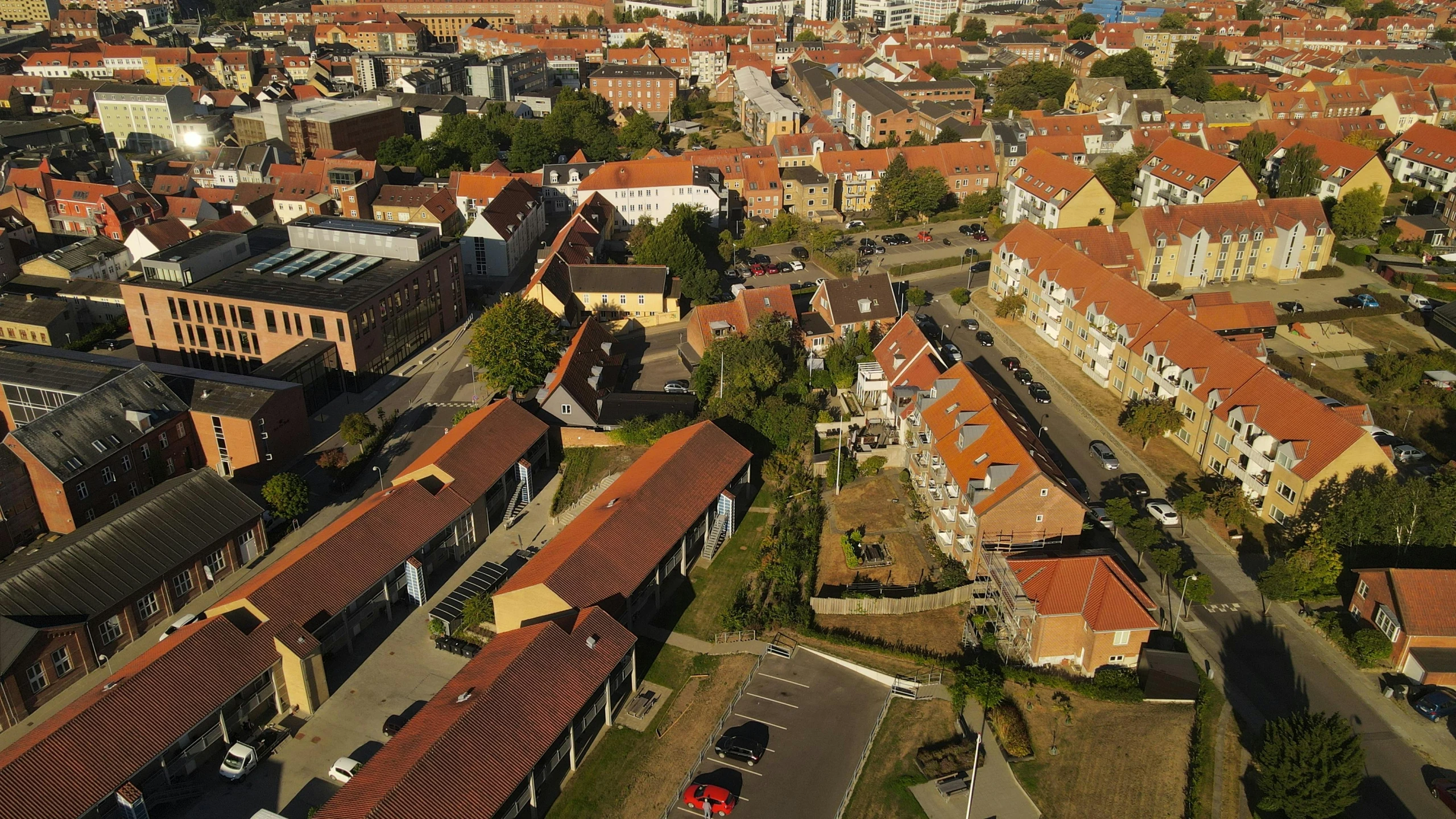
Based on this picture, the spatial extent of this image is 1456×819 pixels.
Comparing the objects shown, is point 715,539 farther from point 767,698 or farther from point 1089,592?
point 1089,592

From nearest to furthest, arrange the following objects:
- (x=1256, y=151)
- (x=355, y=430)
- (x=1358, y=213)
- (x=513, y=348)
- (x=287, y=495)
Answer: (x=287, y=495)
(x=355, y=430)
(x=513, y=348)
(x=1358, y=213)
(x=1256, y=151)

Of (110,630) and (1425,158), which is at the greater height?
(1425,158)

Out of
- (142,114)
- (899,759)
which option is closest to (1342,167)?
(899,759)

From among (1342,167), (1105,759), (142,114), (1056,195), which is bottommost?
(1105,759)

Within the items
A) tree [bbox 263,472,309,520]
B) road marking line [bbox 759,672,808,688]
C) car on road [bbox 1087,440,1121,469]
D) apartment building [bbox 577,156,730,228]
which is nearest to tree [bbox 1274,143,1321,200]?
car on road [bbox 1087,440,1121,469]

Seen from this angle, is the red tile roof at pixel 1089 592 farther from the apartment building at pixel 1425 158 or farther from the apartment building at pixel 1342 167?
the apartment building at pixel 1425 158

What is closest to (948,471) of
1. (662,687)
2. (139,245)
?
(662,687)

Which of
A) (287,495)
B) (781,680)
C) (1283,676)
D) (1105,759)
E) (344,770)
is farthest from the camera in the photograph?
(287,495)

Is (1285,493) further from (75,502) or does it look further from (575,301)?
(75,502)
